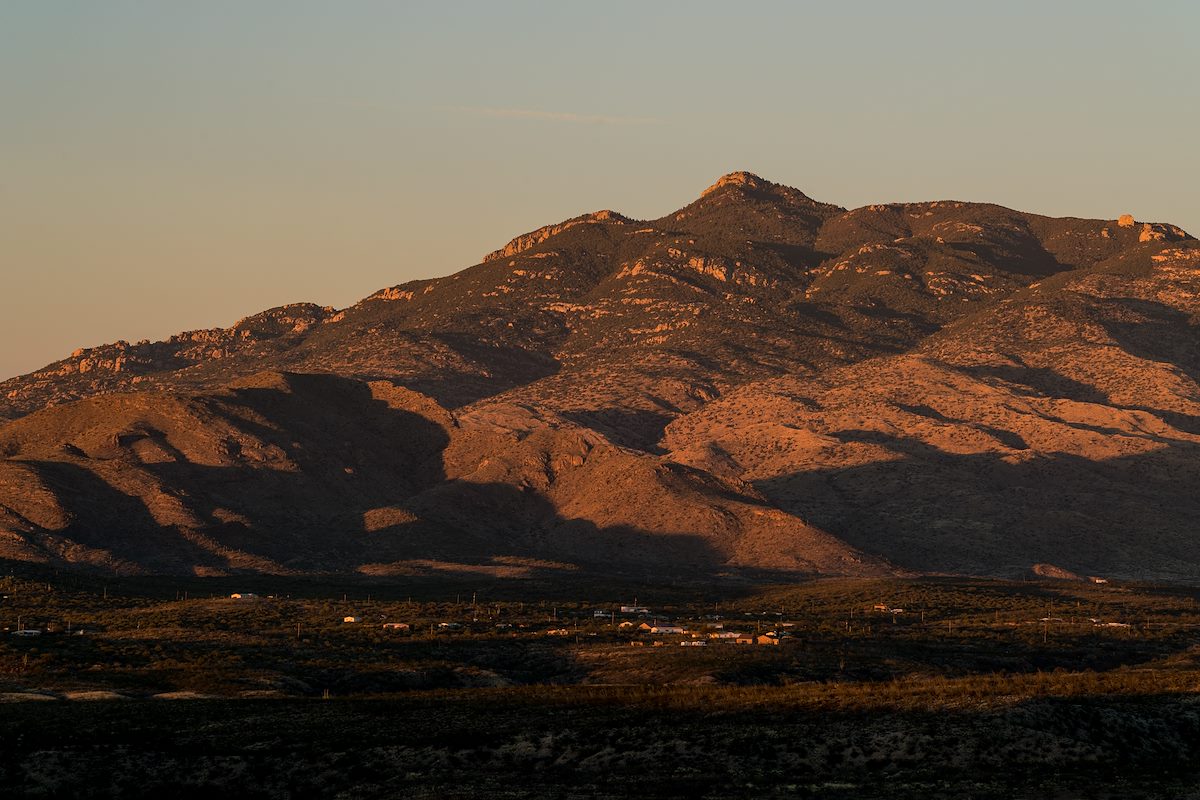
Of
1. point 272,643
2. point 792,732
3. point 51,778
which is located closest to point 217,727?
point 51,778

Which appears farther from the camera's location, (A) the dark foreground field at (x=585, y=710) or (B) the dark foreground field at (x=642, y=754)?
(A) the dark foreground field at (x=585, y=710)

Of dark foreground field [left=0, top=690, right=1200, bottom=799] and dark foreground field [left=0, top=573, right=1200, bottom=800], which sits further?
dark foreground field [left=0, top=573, right=1200, bottom=800]

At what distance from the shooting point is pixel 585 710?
75.1 metres

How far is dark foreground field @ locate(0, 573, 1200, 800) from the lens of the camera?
62250mm

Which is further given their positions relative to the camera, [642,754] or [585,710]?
[585,710]

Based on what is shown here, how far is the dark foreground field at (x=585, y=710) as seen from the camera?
62.2 m

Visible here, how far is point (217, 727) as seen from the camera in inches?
2822

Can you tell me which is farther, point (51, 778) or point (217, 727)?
point (217, 727)

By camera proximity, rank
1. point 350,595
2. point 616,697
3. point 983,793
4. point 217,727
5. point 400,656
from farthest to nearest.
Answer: point 350,595 < point 400,656 < point 616,697 < point 217,727 < point 983,793

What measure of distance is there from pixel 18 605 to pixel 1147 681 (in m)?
95.0

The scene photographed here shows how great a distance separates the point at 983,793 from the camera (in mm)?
57344

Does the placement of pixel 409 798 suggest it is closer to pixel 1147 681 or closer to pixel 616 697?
pixel 616 697

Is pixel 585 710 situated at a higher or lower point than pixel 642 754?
higher

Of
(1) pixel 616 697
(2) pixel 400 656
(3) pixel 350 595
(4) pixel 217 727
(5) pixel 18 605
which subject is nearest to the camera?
(4) pixel 217 727
